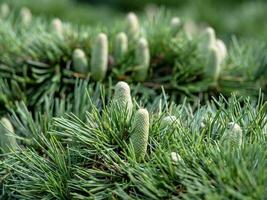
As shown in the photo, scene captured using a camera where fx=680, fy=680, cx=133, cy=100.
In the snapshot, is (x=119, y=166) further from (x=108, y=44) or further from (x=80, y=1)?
(x=80, y=1)

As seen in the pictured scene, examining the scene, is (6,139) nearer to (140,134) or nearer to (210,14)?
(140,134)

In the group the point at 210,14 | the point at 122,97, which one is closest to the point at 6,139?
the point at 122,97

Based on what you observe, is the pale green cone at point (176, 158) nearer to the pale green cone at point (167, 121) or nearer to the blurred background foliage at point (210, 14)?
the pale green cone at point (167, 121)

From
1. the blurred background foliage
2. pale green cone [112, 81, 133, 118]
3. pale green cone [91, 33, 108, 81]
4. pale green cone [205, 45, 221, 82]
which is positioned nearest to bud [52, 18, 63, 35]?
pale green cone [91, 33, 108, 81]

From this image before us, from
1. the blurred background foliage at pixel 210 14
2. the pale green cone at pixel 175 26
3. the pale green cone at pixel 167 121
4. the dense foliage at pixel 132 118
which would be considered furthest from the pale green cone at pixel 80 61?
the blurred background foliage at pixel 210 14

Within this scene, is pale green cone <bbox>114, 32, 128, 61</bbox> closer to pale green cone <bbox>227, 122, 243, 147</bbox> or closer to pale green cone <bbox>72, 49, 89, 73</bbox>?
pale green cone <bbox>72, 49, 89, 73</bbox>

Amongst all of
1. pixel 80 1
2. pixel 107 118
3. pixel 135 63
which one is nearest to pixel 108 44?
pixel 135 63
